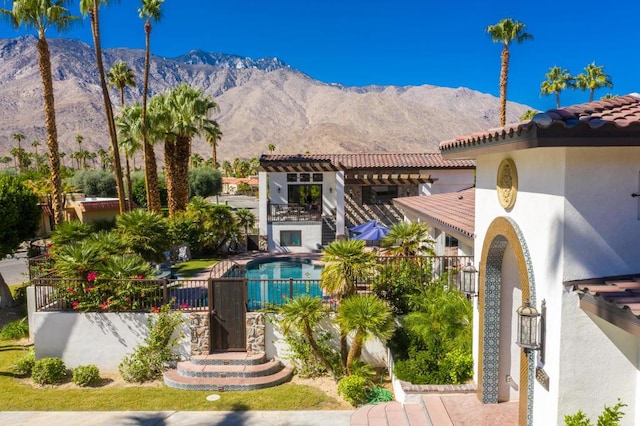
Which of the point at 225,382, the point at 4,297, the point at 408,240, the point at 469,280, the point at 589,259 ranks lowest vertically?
the point at 225,382

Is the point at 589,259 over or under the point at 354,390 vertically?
over

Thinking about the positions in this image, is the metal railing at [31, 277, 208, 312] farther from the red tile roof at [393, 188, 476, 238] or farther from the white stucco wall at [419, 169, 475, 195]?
the white stucco wall at [419, 169, 475, 195]

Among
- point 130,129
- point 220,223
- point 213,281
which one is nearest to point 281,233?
point 220,223

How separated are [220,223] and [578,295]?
24583mm

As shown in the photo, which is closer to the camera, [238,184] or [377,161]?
[377,161]

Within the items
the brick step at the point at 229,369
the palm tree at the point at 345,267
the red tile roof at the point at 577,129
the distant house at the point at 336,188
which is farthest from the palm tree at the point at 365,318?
the distant house at the point at 336,188

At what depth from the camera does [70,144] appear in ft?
593

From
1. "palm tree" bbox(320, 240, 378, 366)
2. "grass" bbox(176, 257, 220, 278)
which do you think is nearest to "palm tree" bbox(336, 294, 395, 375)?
"palm tree" bbox(320, 240, 378, 366)

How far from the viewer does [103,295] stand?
1402cm

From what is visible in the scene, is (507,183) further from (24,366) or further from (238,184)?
(238,184)

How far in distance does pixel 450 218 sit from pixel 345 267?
154 inches

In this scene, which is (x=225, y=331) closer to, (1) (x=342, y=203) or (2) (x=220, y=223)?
(2) (x=220, y=223)

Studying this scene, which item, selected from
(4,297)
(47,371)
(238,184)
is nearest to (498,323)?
(47,371)

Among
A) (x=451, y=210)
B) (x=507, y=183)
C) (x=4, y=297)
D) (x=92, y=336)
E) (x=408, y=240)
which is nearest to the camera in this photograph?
(x=507, y=183)
